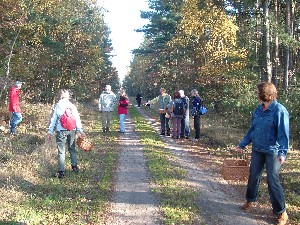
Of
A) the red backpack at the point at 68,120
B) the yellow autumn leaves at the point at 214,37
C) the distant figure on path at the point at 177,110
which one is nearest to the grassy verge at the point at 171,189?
the red backpack at the point at 68,120

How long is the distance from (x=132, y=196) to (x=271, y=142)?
2773 mm

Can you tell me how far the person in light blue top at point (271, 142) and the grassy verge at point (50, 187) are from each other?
9.10ft

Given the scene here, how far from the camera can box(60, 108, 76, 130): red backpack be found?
25.7ft

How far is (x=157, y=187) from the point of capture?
7234mm

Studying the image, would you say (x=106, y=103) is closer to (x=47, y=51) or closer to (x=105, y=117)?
(x=105, y=117)

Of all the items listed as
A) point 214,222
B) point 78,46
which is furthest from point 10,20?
point 214,222

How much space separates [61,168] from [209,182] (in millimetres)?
3335

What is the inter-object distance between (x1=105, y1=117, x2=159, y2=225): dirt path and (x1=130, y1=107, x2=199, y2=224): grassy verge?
185 mm

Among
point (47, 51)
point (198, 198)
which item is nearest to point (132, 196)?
point (198, 198)

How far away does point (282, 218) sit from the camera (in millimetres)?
5504

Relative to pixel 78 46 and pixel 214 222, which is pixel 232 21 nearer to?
pixel 78 46

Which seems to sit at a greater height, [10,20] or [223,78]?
[10,20]

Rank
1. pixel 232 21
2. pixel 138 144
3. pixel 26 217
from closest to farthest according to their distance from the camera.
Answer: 1. pixel 26 217
2. pixel 138 144
3. pixel 232 21

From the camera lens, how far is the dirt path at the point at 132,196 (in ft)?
18.4
